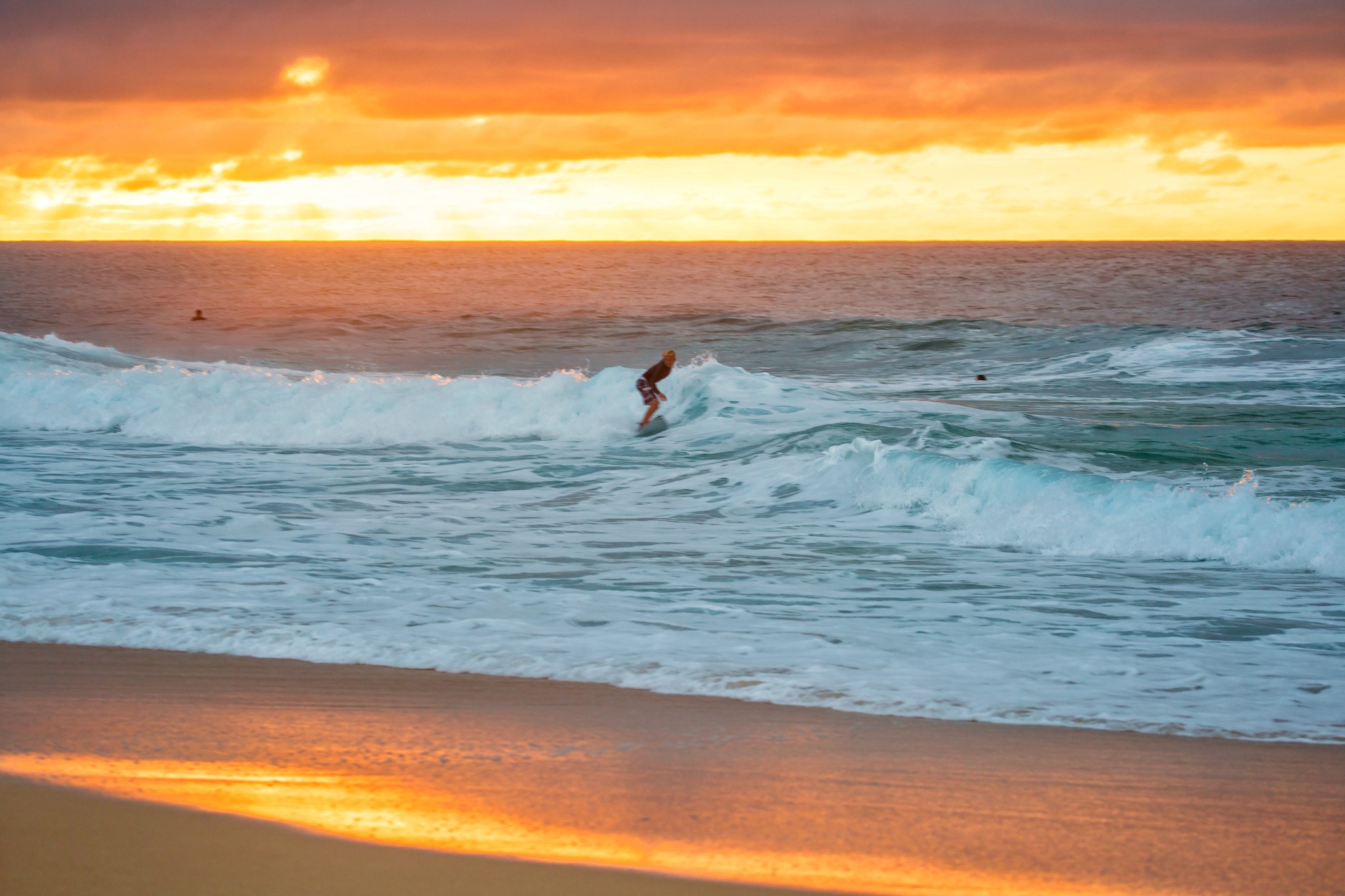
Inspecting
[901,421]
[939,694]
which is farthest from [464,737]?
[901,421]

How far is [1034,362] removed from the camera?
31188 millimetres

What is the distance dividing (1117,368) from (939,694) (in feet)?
83.7

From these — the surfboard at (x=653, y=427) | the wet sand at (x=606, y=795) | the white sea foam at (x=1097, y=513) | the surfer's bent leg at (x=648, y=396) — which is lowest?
the white sea foam at (x=1097, y=513)

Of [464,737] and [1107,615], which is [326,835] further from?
[1107,615]

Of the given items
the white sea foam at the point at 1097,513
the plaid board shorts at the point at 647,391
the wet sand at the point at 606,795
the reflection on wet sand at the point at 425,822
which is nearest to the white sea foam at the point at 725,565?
the white sea foam at the point at 1097,513

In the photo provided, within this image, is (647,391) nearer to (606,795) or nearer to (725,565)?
(725,565)

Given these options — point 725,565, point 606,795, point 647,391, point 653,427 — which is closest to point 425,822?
point 606,795

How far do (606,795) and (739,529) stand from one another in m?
6.38

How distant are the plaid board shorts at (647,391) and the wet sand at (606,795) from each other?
440 inches

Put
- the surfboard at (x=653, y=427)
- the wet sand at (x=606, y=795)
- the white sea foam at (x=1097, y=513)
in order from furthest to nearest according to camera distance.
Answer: the surfboard at (x=653, y=427) → the white sea foam at (x=1097, y=513) → the wet sand at (x=606, y=795)

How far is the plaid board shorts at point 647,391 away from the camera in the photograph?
1652cm

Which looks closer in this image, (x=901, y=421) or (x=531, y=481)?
(x=531, y=481)

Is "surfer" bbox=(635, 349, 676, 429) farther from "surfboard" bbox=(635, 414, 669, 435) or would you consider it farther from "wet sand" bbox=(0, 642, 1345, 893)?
"wet sand" bbox=(0, 642, 1345, 893)

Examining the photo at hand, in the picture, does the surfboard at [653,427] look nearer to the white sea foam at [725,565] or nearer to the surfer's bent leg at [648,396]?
the surfer's bent leg at [648,396]
